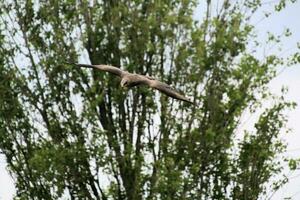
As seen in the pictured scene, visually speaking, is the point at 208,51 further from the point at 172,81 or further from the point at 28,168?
the point at 28,168

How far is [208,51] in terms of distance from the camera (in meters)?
19.8

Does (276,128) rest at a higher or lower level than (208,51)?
lower

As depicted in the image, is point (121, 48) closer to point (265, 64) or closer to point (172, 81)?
point (172, 81)

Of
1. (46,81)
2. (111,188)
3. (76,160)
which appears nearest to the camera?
(111,188)

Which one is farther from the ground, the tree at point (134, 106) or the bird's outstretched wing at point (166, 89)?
the tree at point (134, 106)

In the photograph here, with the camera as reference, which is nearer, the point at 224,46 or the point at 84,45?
the point at 224,46

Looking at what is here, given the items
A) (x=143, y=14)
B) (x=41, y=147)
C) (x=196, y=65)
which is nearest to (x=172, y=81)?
(x=196, y=65)

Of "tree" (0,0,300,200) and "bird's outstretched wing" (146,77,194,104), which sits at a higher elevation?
"tree" (0,0,300,200)

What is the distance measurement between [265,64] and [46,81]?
6.20 metres

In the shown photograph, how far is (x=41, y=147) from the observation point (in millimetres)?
19641

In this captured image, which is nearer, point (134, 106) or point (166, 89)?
point (166, 89)

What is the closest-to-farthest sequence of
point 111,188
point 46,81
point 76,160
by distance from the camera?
1. point 111,188
2. point 76,160
3. point 46,81

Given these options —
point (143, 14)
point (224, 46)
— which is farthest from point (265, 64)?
point (143, 14)

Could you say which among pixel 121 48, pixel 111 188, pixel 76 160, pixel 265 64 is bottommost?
pixel 111 188
